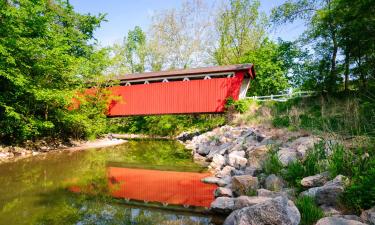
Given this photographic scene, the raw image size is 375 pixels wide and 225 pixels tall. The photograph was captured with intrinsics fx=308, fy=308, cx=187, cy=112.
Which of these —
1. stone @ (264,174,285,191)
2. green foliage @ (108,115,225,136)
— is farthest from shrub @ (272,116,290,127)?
green foliage @ (108,115,225,136)

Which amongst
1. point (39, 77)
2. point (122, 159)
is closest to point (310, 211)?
point (122, 159)

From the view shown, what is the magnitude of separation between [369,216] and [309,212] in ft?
2.10

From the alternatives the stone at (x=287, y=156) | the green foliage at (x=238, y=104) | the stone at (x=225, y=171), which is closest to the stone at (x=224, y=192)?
the stone at (x=287, y=156)

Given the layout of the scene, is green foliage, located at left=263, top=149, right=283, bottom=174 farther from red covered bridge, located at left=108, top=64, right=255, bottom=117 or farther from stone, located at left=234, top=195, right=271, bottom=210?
red covered bridge, located at left=108, top=64, right=255, bottom=117

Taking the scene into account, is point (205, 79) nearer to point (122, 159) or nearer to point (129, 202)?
point (122, 159)

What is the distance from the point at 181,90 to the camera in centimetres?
1722

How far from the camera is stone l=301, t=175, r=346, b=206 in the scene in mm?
3646

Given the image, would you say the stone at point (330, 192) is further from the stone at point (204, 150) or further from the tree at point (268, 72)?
the tree at point (268, 72)

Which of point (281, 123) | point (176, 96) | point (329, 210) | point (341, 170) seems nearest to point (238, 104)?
point (176, 96)

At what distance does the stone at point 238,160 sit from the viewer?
23.4 feet

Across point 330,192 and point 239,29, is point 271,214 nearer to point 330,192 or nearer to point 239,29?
point 330,192

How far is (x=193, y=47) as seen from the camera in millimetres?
28703

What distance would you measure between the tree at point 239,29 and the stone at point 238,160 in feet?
68.7

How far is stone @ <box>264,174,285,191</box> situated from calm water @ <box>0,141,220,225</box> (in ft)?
3.77
